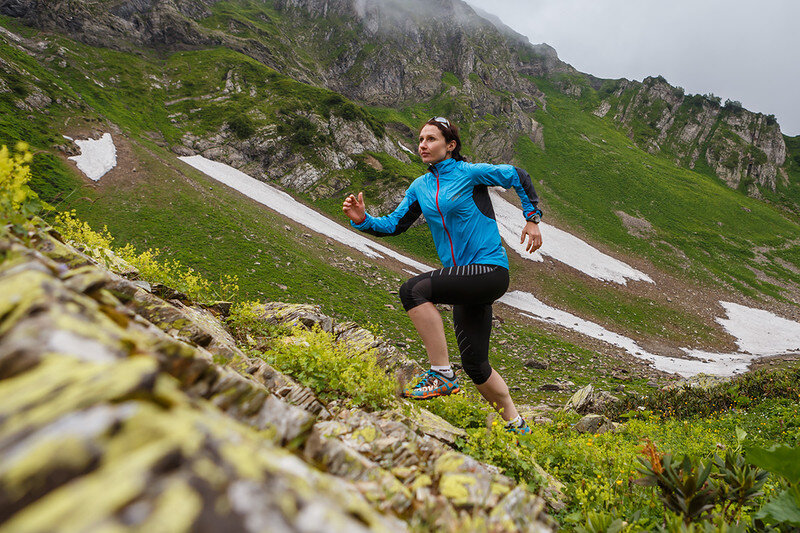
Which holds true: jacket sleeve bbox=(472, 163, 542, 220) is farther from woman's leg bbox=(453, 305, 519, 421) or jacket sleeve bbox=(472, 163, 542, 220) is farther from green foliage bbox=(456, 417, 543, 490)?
green foliage bbox=(456, 417, 543, 490)

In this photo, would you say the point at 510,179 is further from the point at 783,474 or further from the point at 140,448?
the point at 140,448

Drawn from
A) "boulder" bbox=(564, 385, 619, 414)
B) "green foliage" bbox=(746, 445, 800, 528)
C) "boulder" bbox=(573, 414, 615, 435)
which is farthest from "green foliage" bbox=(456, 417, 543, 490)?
"boulder" bbox=(564, 385, 619, 414)

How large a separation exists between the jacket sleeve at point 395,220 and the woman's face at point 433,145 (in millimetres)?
524

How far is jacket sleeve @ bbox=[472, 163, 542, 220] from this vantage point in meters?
4.60

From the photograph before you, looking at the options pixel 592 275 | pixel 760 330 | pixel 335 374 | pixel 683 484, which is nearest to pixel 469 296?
pixel 335 374

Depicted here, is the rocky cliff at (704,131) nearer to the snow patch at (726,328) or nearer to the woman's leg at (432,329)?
the snow patch at (726,328)

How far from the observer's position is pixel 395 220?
209 inches

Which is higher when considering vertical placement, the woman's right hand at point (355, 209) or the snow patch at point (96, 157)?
the woman's right hand at point (355, 209)

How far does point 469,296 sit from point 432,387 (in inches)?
50.0

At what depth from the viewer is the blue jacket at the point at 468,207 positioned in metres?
4.58

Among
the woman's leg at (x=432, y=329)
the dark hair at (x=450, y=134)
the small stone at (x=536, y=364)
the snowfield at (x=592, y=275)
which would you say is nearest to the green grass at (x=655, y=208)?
the snowfield at (x=592, y=275)

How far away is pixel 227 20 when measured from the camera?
79250 millimetres

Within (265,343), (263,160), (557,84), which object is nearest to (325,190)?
(263,160)

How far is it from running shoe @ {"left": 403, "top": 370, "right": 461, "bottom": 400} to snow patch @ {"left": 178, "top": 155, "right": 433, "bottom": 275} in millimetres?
26519
